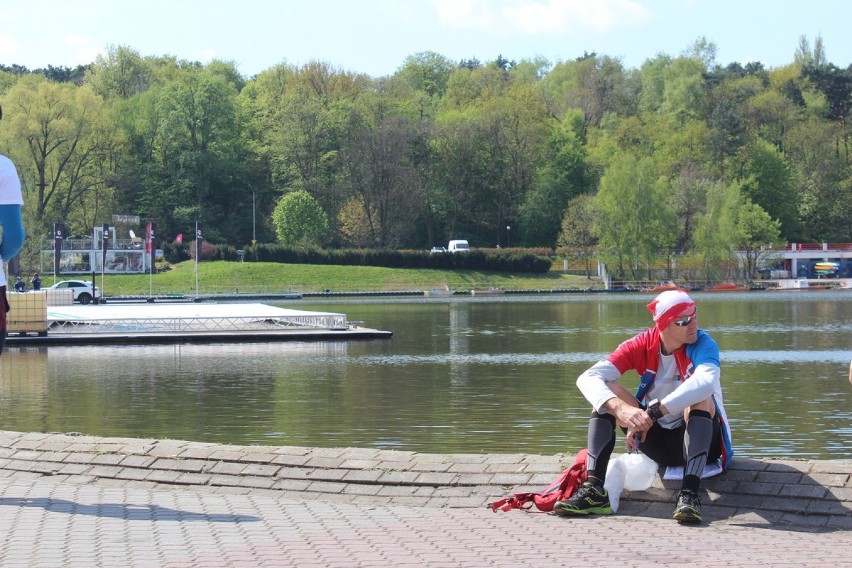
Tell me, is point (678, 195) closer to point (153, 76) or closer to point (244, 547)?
point (153, 76)

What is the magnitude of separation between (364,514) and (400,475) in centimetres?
100

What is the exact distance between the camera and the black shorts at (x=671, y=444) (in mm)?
8750

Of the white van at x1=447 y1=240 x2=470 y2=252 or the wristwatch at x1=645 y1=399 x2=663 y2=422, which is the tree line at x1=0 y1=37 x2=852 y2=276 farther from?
the wristwatch at x1=645 y1=399 x2=663 y2=422

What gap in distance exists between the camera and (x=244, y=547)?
7.54 m

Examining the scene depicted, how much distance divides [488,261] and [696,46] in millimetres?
64203

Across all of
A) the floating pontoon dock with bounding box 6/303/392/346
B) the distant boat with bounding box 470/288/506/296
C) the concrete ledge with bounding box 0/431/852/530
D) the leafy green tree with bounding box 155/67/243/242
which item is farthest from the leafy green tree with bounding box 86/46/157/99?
the concrete ledge with bounding box 0/431/852/530

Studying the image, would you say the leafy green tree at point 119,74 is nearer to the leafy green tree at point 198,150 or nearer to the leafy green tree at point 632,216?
the leafy green tree at point 198,150

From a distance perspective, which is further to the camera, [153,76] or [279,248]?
[153,76]

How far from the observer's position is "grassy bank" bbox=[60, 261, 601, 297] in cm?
9700

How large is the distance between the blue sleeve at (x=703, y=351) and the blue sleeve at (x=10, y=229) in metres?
5.19

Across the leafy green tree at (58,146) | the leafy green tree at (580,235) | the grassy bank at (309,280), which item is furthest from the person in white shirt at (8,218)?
the leafy green tree at (580,235)

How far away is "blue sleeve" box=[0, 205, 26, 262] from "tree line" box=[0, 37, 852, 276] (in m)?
97.3

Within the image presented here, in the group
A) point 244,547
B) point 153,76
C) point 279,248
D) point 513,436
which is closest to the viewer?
point 244,547

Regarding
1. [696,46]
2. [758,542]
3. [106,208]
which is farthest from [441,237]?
[758,542]
